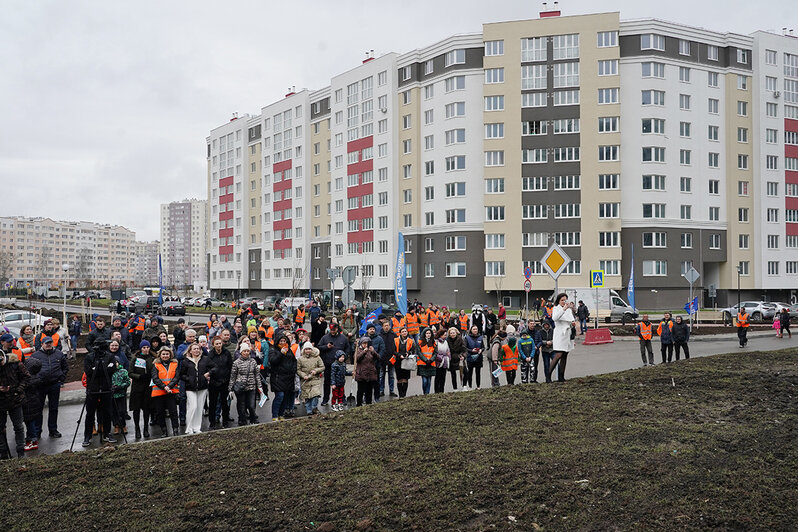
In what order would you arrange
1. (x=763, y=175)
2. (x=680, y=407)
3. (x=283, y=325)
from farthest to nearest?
1. (x=763, y=175)
2. (x=283, y=325)
3. (x=680, y=407)

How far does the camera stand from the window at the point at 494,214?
57.4 m

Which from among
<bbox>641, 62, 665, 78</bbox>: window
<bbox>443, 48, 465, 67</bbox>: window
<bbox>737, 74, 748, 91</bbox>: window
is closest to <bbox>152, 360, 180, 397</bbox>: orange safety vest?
<bbox>443, 48, 465, 67</bbox>: window

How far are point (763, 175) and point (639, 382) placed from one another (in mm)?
56455

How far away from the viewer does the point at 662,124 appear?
56.5 m

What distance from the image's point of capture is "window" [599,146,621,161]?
55344mm

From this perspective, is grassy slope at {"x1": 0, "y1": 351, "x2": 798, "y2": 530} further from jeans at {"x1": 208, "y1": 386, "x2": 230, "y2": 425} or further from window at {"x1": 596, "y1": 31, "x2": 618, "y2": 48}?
window at {"x1": 596, "y1": 31, "x2": 618, "y2": 48}

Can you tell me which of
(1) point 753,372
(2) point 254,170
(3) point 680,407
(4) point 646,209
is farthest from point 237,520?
(2) point 254,170

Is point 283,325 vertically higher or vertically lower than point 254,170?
lower

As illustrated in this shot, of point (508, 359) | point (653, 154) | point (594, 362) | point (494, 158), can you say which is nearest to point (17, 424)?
point (508, 359)

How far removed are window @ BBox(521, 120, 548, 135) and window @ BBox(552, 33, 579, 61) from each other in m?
5.86

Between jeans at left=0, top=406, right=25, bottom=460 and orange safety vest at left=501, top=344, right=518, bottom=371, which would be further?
orange safety vest at left=501, top=344, right=518, bottom=371

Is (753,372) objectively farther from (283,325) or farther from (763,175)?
(763,175)

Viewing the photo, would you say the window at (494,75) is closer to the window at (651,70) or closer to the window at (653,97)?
the window at (651,70)

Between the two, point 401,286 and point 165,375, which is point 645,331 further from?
point 165,375
